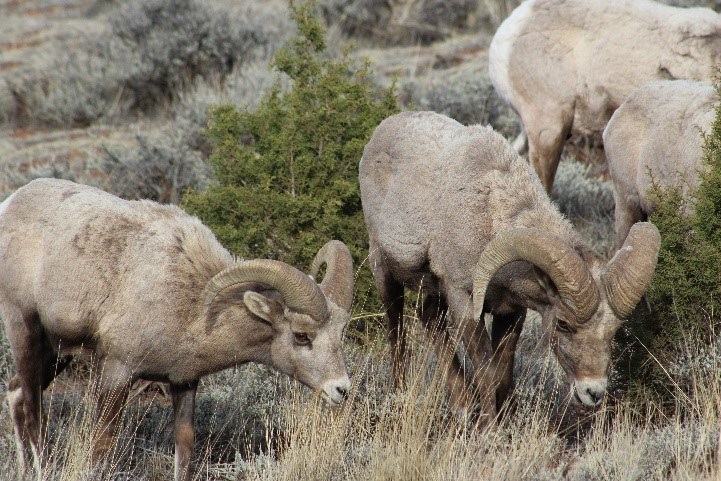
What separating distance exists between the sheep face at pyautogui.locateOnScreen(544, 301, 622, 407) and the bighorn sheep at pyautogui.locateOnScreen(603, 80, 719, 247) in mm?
1748

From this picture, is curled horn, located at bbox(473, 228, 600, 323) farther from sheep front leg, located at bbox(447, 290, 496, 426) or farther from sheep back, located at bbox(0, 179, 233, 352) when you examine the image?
sheep back, located at bbox(0, 179, 233, 352)

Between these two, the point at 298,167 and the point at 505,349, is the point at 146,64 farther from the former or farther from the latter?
the point at 505,349

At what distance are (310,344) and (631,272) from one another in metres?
1.78

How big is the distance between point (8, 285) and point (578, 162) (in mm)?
6863

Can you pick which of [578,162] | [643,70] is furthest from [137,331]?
[578,162]

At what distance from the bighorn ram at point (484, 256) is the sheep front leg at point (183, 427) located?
1431mm

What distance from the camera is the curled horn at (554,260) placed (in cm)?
533

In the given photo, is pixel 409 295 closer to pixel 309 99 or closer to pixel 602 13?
pixel 309 99

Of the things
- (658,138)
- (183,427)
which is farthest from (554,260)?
(658,138)

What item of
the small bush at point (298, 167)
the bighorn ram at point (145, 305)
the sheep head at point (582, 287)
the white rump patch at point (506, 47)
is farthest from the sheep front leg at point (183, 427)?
the white rump patch at point (506, 47)

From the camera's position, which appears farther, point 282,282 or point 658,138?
point 658,138

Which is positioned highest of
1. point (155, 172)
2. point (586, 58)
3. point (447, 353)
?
point (586, 58)

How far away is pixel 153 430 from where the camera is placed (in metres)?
6.71

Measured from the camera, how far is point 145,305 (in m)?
5.65
